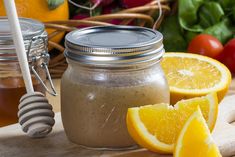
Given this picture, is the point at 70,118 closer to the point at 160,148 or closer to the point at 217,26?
the point at 160,148

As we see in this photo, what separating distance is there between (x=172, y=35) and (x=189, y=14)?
2.9 inches

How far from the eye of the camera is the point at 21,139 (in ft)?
3.75

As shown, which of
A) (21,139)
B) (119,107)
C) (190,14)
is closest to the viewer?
(119,107)

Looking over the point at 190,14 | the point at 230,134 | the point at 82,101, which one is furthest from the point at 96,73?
the point at 190,14

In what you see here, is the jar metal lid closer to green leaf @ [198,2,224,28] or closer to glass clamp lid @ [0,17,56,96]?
glass clamp lid @ [0,17,56,96]

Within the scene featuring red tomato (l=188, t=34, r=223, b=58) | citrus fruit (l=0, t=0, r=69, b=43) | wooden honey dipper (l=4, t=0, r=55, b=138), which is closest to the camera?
wooden honey dipper (l=4, t=0, r=55, b=138)

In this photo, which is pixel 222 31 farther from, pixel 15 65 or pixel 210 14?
pixel 15 65

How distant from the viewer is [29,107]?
1.10 metres

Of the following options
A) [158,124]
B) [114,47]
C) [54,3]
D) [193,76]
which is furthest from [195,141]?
[54,3]

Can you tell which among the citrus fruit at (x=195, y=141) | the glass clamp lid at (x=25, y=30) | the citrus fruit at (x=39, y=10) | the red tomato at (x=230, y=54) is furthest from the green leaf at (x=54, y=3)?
the citrus fruit at (x=195, y=141)

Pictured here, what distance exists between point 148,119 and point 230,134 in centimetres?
18

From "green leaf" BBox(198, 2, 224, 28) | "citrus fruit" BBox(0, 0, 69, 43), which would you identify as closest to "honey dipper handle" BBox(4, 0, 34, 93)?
"citrus fruit" BBox(0, 0, 69, 43)

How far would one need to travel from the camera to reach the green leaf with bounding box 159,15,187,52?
1735 millimetres

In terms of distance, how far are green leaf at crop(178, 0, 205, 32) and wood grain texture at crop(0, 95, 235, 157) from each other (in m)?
0.57
